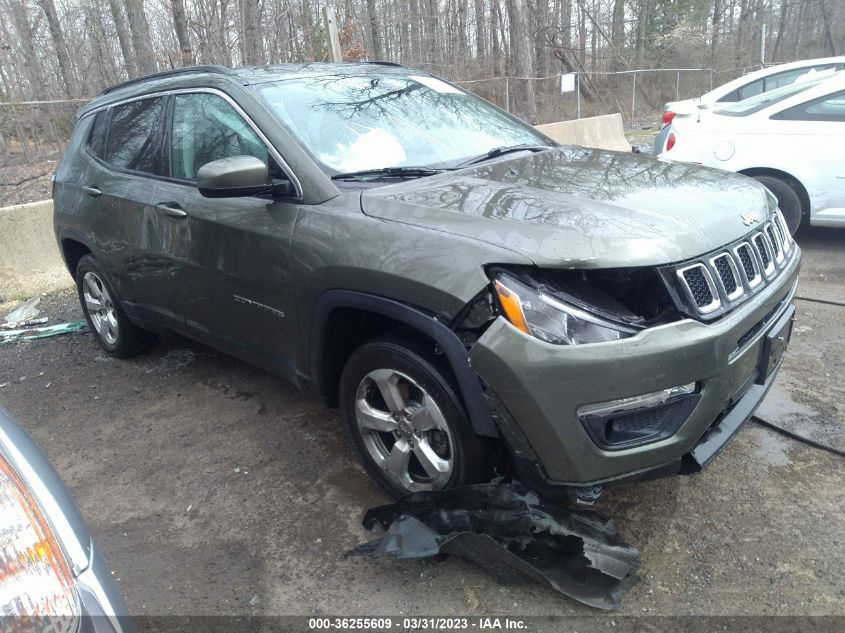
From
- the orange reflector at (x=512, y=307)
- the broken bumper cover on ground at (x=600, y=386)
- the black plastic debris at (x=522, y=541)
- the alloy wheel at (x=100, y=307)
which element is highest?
the orange reflector at (x=512, y=307)

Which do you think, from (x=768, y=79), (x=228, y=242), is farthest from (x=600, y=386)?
(x=768, y=79)

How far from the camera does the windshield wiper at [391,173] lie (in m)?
3.06

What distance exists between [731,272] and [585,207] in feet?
1.92

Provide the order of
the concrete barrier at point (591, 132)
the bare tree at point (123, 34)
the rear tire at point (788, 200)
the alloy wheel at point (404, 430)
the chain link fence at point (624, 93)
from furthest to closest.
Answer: the chain link fence at point (624, 93)
the bare tree at point (123, 34)
the concrete barrier at point (591, 132)
the rear tire at point (788, 200)
the alloy wheel at point (404, 430)

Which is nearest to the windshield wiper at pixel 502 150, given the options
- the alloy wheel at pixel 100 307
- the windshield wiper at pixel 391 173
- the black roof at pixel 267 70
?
the windshield wiper at pixel 391 173

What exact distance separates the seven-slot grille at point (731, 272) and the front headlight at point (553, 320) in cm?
30

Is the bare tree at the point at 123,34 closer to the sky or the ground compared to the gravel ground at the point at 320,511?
closer to the sky

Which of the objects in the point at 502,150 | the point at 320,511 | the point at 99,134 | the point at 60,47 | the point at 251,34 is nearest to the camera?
the point at 320,511

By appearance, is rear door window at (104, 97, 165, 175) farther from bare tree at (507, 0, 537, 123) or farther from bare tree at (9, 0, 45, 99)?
bare tree at (9, 0, 45, 99)

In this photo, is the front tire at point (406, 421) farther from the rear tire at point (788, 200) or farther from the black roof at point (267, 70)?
the rear tire at point (788, 200)

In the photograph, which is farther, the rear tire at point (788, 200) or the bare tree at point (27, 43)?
the bare tree at point (27, 43)

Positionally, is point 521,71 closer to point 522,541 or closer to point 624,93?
point 624,93

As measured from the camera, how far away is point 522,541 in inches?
97.0

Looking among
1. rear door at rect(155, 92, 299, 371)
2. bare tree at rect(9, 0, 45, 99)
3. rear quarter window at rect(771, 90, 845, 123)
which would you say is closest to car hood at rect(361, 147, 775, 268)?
rear door at rect(155, 92, 299, 371)
